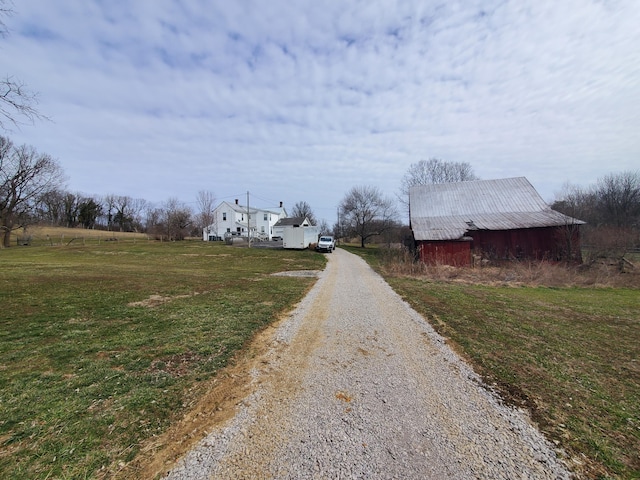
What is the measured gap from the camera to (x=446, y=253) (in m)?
21.5

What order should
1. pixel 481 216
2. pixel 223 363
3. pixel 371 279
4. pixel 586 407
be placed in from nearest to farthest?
1. pixel 586 407
2. pixel 223 363
3. pixel 371 279
4. pixel 481 216

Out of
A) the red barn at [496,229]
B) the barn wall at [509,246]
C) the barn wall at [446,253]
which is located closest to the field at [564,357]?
the barn wall at [446,253]

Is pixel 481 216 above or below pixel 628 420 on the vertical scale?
above

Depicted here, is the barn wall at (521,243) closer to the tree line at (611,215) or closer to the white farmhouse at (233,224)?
the tree line at (611,215)

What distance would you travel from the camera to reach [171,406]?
3.27m

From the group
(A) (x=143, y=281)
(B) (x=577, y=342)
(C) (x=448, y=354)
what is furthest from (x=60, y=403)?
(A) (x=143, y=281)

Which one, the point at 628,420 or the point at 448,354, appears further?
the point at 448,354

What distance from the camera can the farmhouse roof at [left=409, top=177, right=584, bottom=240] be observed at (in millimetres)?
22344

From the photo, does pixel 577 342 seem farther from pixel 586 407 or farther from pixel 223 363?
pixel 223 363

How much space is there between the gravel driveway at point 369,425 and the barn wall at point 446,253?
17.4 m

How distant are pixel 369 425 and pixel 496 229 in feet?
78.6

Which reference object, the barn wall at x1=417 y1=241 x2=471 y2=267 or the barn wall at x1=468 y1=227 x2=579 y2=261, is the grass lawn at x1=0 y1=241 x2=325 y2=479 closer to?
the barn wall at x1=417 y1=241 x2=471 y2=267

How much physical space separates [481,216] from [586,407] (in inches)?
976

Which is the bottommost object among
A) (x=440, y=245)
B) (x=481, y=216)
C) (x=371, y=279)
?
(x=371, y=279)
